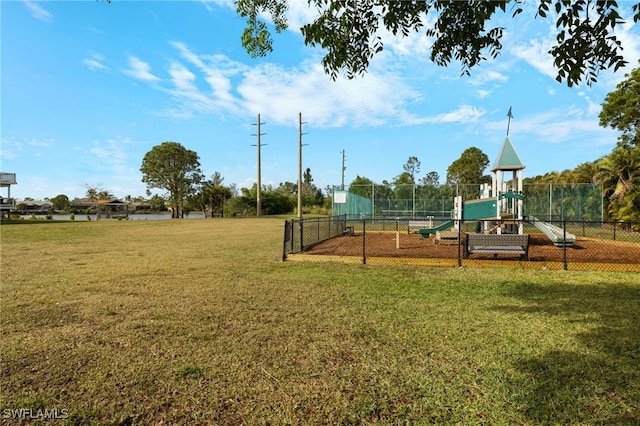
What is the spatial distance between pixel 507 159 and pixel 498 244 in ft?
21.4

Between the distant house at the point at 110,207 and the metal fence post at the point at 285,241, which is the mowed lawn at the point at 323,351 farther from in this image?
the distant house at the point at 110,207

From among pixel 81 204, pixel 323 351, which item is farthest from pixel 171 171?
pixel 323 351

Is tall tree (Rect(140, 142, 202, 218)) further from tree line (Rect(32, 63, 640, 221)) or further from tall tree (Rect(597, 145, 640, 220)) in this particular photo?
tall tree (Rect(597, 145, 640, 220))

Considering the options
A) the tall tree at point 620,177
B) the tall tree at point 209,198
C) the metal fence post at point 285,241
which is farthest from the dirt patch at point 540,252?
the tall tree at point 209,198

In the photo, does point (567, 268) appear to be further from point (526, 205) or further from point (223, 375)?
point (526, 205)

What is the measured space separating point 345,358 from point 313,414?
0.99m

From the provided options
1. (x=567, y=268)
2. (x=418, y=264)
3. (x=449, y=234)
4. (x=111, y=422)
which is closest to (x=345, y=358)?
(x=111, y=422)

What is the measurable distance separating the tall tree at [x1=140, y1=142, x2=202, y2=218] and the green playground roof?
43.7 meters

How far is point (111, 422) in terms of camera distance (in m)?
2.54

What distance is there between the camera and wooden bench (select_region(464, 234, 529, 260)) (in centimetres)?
856

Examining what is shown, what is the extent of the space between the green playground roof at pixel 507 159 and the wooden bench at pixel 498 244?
235 inches

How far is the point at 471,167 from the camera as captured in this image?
164 ft

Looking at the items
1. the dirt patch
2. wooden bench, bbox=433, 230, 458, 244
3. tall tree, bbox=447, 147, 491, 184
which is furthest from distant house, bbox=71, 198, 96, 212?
wooden bench, bbox=433, 230, 458, 244

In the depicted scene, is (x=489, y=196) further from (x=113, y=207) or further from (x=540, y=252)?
(x=113, y=207)
